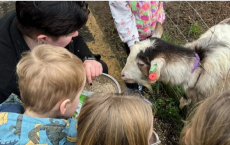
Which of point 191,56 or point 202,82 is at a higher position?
point 191,56

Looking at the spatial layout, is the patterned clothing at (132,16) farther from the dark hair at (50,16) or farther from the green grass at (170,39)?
the dark hair at (50,16)

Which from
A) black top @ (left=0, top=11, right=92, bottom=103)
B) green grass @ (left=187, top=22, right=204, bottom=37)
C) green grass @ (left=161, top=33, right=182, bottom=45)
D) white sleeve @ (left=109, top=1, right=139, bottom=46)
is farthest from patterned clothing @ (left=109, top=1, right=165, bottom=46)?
black top @ (left=0, top=11, right=92, bottom=103)

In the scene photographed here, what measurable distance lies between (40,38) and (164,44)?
113 cm

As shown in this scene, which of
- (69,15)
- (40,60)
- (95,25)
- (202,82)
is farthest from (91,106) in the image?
(95,25)

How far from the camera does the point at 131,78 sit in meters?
Result: 2.85

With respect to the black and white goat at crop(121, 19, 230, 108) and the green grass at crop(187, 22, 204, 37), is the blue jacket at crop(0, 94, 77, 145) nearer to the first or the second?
the black and white goat at crop(121, 19, 230, 108)

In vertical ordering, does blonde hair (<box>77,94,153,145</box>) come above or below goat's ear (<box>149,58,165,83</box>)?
above

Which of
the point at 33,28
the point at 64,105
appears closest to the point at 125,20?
the point at 33,28

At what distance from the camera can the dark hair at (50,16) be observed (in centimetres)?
189

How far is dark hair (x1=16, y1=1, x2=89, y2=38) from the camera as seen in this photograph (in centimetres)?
189

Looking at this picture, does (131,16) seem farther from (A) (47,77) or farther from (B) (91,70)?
(A) (47,77)

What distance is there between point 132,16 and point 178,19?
1098 mm

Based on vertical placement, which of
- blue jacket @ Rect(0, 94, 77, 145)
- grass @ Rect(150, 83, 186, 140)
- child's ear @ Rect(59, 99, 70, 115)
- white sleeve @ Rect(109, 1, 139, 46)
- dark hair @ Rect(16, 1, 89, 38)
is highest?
dark hair @ Rect(16, 1, 89, 38)

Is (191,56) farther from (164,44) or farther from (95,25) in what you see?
(95,25)
